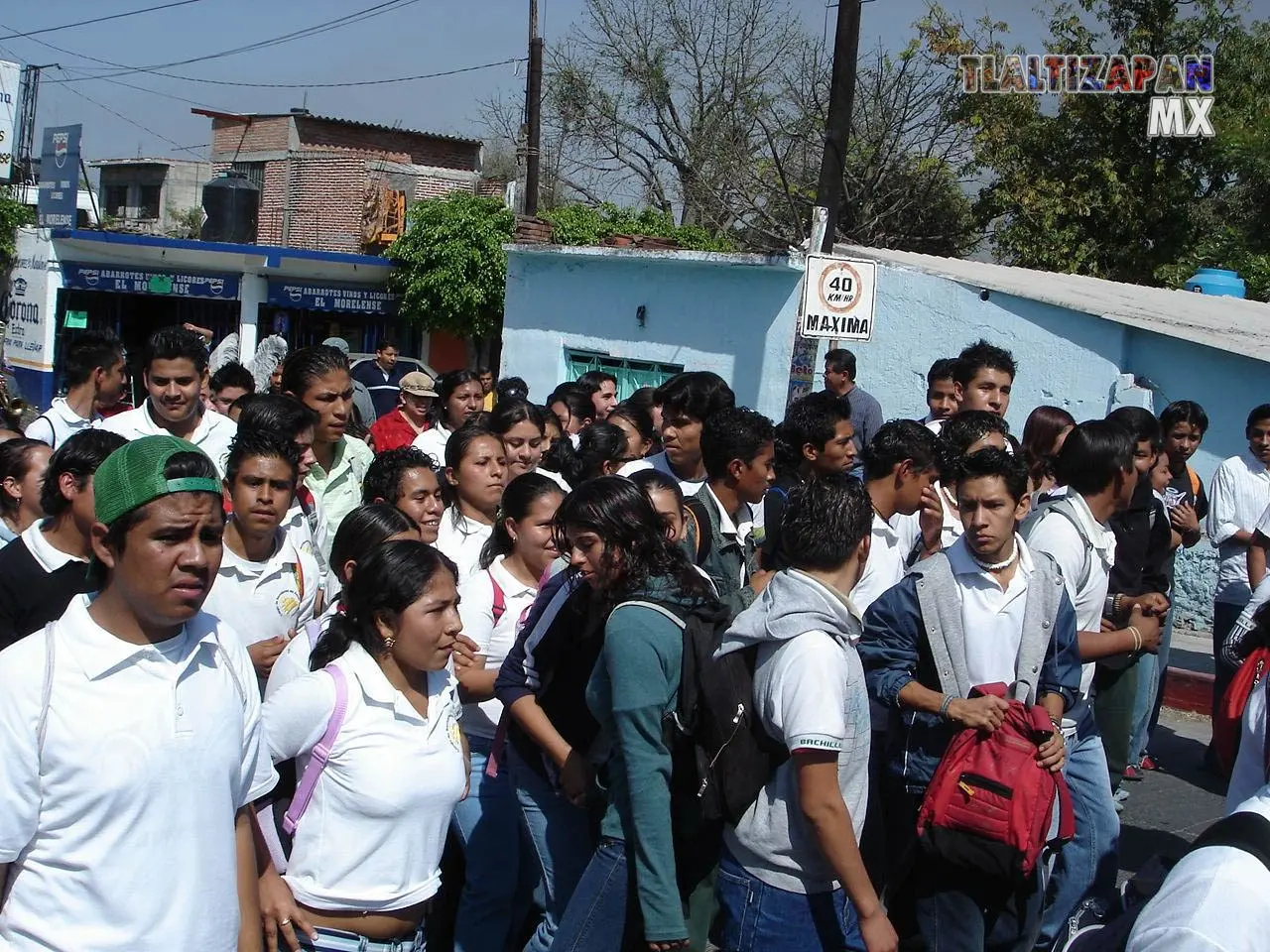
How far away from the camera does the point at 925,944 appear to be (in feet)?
12.0

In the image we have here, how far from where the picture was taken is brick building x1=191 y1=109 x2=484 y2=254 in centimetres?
2900

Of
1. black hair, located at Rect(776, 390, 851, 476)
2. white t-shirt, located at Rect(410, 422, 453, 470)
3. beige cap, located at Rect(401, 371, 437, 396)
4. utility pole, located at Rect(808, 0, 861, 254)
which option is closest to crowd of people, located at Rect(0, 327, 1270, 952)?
black hair, located at Rect(776, 390, 851, 476)

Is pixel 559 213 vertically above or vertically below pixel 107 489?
above

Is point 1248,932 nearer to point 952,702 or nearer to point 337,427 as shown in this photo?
point 952,702

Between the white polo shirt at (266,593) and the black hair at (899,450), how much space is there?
207 cm

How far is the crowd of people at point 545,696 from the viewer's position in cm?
238

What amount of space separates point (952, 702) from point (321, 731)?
1.75 m

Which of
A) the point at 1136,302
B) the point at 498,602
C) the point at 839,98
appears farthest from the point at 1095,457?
the point at 1136,302

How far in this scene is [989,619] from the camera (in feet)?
12.6

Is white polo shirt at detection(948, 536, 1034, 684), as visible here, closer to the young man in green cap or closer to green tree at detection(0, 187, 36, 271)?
the young man in green cap

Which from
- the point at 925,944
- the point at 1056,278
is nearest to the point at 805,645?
the point at 925,944

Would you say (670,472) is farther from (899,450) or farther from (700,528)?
(899,450)

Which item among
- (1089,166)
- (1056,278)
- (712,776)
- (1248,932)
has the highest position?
(1089,166)

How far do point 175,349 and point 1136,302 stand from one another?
35.4ft
